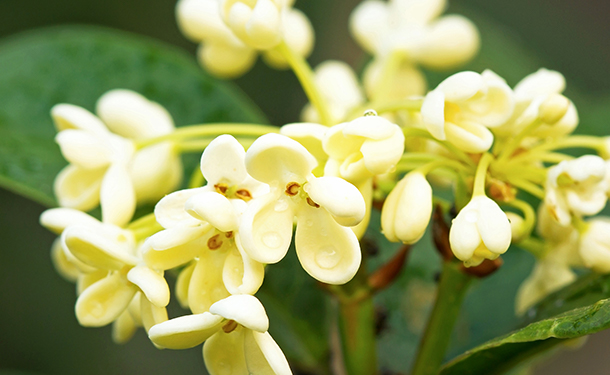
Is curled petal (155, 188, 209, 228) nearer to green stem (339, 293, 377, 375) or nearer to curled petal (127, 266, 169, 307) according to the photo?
curled petal (127, 266, 169, 307)

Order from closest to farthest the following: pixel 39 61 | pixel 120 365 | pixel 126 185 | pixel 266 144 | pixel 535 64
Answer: pixel 266 144 → pixel 126 185 → pixel 39 61 → pixel 535 64 → pixel 120 365

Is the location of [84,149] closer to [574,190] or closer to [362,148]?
[362,148]

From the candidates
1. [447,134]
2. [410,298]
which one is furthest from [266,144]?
[410,298]

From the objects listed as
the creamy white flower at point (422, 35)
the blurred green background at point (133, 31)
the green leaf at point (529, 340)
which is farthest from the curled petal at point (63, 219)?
the blurred green background at point (133, 31)

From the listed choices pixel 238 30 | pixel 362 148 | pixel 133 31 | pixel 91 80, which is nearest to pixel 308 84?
pixel 238 30

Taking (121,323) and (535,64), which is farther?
(535,64)

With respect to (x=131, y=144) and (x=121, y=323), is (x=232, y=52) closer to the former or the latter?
(x=131, y=144)
